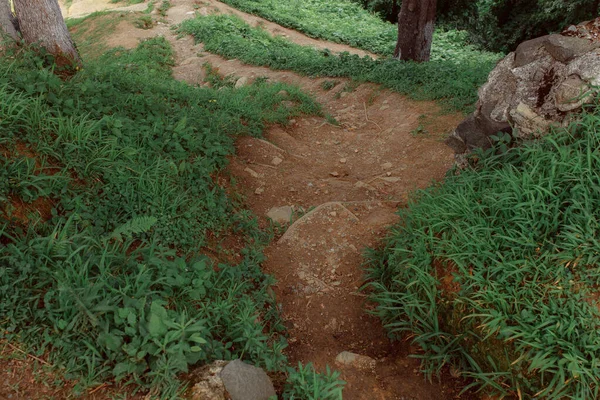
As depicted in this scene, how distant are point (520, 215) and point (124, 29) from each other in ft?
34.9

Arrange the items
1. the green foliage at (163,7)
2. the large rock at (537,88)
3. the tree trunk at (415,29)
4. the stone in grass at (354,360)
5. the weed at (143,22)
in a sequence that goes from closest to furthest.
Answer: the stone in grass at (354,360) < the large rock at (537,88) < the tree trunk at (415,29) < the weed at (143,22) < the green foliage at (163,7)

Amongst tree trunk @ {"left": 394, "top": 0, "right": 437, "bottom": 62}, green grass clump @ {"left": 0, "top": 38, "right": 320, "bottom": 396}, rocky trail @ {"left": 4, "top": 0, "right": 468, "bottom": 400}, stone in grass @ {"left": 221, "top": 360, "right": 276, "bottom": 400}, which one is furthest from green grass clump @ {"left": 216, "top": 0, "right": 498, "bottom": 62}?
stone in grass @ {"left": 221, "top": 360, "right": 276, "bottom": 400}

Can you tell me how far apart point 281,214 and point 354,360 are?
1623mm

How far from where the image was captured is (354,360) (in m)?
2.66

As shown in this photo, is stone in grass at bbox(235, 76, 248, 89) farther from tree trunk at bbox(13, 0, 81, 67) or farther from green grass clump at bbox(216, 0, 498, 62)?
green grass clump at bbox(216, 0, 498, 62)

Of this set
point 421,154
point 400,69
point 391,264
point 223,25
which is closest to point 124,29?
point 223,25

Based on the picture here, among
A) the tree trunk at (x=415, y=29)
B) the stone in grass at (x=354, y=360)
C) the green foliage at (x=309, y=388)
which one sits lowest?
the stone in grass at (x=354, y=360)

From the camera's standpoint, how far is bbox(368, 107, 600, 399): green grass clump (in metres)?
2.16

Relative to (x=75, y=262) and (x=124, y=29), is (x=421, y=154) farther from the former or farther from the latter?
(x=124, y=29)

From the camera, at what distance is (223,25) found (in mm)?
10836

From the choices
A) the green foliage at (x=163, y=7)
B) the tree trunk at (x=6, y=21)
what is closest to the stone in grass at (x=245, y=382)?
the tree trunk at (x=6, y=21)

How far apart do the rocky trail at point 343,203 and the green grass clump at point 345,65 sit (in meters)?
0.22

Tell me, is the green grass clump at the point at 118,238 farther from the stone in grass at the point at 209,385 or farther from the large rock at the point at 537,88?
the large rock at the point at 537,88

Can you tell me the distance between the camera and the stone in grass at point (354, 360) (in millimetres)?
2643
